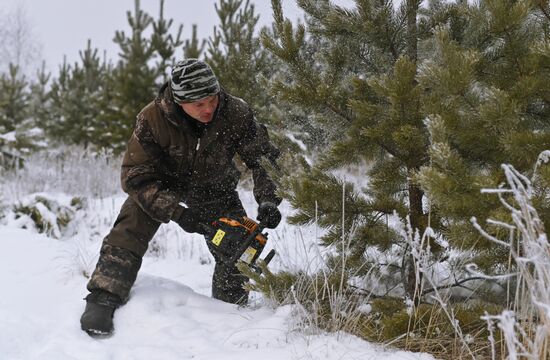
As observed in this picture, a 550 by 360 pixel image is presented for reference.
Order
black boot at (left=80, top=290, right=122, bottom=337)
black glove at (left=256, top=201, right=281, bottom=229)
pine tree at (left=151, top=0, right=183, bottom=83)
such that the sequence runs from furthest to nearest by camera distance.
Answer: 1. pine tree at (left=151, top=0, right=183, bottom=83)
2. black glove at (left=256, top=201, right=281, bottom=229)
3. black boot at (left=80, top=290, right=122, bottom=337)

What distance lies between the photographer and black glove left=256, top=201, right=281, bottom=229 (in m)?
2.98

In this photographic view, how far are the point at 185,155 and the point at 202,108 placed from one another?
0.35 meters

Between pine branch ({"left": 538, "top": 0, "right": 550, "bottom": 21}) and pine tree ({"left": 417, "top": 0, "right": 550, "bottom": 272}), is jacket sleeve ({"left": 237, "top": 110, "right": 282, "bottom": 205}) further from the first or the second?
pine branch ({"left": 538, "top": 0, "right": 550, "bottom": 21})

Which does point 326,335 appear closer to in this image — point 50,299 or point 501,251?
point 501,251

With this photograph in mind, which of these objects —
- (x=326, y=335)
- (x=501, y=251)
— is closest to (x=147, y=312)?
(x=326, y=335)

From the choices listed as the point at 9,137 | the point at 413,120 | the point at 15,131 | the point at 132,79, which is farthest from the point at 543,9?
the point at 132,79

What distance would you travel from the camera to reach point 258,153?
132 inches

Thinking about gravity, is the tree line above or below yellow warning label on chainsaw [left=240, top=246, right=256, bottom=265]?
above

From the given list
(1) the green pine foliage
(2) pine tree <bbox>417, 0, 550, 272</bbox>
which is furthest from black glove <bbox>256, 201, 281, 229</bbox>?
(1) the green pine foliage

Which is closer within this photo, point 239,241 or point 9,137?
point 239,241

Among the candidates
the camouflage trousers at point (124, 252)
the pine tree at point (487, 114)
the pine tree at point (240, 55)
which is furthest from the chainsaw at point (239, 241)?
the pine tree at point (240, 55)

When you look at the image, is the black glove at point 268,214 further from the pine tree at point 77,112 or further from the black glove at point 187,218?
the pine tree at point 77,112

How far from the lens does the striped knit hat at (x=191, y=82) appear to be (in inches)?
117

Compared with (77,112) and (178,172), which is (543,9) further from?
(77,112)
